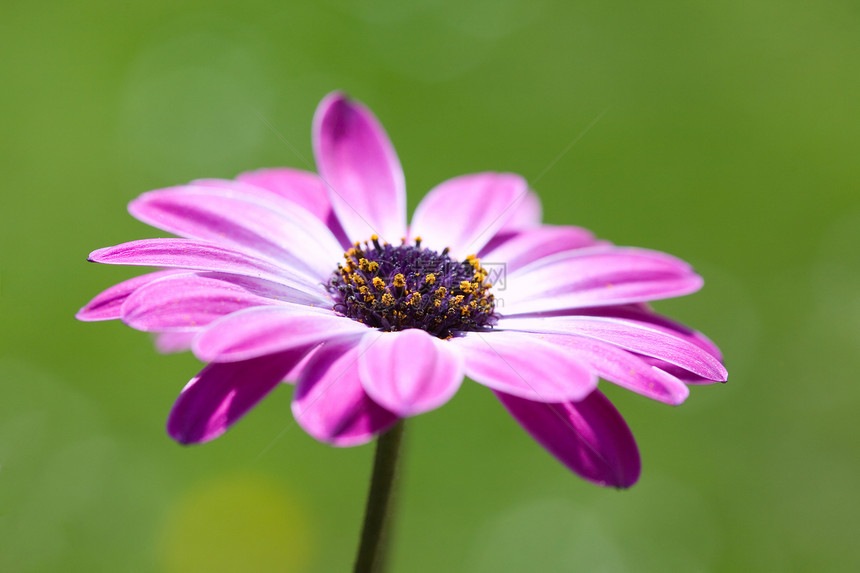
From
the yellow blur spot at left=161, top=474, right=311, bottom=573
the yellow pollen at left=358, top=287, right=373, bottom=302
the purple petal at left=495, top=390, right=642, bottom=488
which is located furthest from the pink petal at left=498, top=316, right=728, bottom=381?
the yellow blur spot at left=161, top=474, right=311, bottom=573

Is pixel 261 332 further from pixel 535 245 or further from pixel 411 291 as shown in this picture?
pixel 535 245

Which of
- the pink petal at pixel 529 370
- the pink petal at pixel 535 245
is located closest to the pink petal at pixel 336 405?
the pink petal at pixel 529 370

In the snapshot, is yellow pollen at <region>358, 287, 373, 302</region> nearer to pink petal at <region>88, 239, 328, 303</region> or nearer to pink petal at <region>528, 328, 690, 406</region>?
pink petal at <region>88, 239, 328, 303</region>

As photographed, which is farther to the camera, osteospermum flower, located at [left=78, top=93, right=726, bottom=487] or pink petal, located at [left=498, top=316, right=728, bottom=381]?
pink petal, located at [left=498, top=316, right=728, bottom=381]

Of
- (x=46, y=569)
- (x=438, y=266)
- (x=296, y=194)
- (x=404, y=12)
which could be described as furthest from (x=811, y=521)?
(x=404, y=12)

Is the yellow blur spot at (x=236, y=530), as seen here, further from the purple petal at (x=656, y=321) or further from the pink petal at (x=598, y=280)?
the purple petal at (x=656, y=321)

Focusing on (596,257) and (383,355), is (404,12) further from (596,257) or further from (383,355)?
(383,355)
